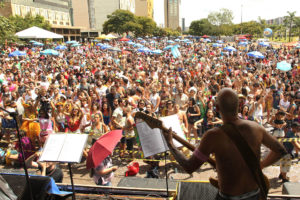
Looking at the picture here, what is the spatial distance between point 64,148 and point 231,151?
2.45 m

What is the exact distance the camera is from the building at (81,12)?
102m

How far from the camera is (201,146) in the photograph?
196 cm

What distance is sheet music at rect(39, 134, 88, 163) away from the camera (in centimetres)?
342

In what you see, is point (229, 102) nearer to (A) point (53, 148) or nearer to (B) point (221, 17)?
(A) point (53, 148)

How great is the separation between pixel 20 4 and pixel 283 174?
71.5 m

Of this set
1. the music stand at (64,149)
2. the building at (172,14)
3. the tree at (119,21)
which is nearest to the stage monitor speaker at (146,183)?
the music stand at (64,149)

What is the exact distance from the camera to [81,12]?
102188mm

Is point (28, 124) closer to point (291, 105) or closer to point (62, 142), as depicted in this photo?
point (62, 142)

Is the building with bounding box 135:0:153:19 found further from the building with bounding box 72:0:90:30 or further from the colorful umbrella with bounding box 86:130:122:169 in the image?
the colorful umbrella with bounding box 86:130:122:169

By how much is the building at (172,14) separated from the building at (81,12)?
318 ft

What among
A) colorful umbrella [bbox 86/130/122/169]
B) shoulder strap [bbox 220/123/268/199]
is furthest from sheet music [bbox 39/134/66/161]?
shoulder strap [bbox 220/123/268/199]

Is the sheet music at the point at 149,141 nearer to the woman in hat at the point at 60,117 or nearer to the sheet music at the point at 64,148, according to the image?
the sheet music at the point at 64,148

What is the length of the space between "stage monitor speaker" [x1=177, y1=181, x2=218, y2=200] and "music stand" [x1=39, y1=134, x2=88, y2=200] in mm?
1404

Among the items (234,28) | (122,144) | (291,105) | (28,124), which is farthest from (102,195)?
(234,28)
